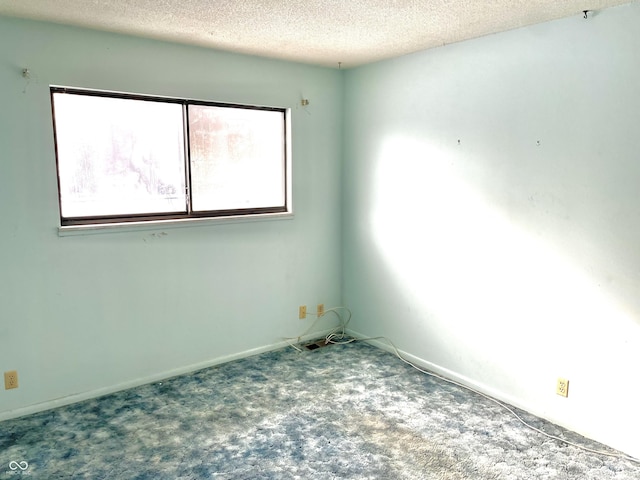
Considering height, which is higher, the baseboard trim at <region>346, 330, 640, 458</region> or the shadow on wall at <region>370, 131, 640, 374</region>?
the shadow on wall at <region>370, 131, 640, 374</region>

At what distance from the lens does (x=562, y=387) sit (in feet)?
8.86

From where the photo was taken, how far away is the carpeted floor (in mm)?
2295

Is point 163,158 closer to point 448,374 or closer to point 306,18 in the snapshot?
point 306,18

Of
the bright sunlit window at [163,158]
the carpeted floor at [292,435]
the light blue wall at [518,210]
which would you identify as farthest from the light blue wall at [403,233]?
the carpeted floor at [292,435]

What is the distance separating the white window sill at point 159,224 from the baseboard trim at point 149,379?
1025 millimetres

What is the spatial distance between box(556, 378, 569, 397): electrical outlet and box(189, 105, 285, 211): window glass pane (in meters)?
2.34

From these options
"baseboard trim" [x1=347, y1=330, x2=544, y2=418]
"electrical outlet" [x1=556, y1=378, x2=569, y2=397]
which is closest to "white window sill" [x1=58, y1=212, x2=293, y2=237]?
"baseboard trim" [x1=347, y1=330, x2=544, y2=418]

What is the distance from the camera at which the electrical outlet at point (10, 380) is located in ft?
8.94

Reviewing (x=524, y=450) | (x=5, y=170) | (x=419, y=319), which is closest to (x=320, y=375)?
(x=419, y=319)

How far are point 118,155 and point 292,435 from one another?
6.74ft

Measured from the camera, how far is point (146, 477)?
224 centimetres

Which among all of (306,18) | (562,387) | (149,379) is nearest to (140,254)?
(149,379)

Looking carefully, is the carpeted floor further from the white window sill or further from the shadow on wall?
the white window sill

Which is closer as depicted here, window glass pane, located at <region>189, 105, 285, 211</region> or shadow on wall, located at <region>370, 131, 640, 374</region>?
shadow on wall, located at <region>370, 131, 640, 374</region>
